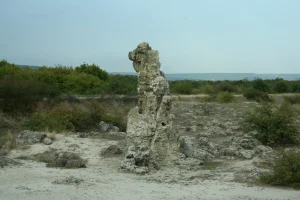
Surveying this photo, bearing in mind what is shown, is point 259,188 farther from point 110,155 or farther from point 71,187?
point 110,155

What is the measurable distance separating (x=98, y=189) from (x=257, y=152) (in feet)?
20.6

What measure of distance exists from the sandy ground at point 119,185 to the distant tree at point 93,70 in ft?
123

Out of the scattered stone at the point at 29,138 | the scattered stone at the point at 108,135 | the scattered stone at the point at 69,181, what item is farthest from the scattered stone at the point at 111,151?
the scattered stone at the point at 69,181

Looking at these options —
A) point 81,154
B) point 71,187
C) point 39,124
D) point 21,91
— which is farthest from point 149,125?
point 21,91

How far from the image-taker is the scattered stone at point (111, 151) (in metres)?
13.5

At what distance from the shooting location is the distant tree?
49531mm

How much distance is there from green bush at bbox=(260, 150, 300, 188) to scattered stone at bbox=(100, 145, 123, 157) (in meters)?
4.89

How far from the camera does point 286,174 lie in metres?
9.80

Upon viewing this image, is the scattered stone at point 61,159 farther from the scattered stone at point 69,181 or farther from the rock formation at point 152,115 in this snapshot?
the scattered stone at point 69,181

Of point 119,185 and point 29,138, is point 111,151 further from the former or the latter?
point 119,185

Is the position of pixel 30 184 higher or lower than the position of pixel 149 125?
lower

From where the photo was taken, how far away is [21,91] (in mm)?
23766

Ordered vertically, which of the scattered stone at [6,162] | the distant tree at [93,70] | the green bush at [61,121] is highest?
the distant tree at [93,70]

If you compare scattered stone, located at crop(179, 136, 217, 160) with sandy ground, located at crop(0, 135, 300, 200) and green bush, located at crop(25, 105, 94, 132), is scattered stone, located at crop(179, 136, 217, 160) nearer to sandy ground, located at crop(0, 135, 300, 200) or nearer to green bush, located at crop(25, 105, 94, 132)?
sandy ground, located at crop(0, 135, 300, 200)
